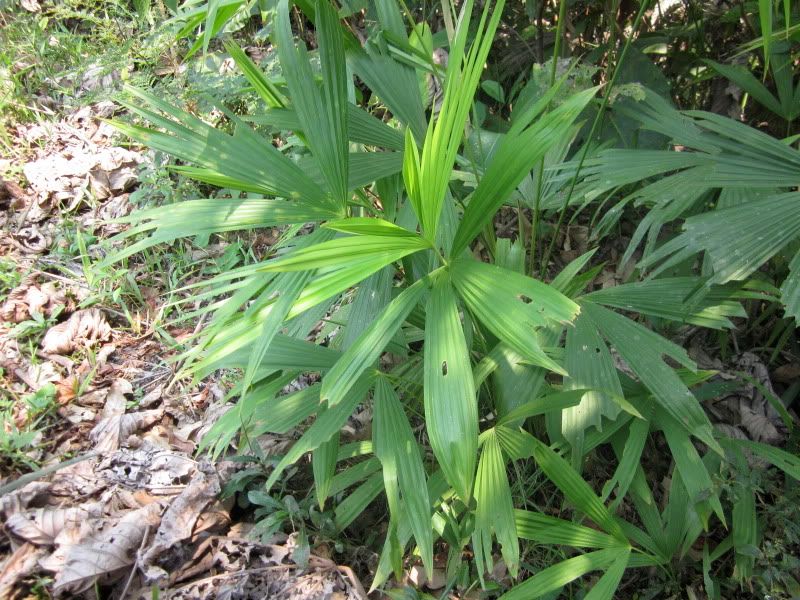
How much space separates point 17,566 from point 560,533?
1331 millimetres

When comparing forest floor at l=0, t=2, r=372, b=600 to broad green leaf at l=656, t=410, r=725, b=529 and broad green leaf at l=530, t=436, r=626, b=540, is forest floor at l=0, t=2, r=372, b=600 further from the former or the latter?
broad green leaf at l=656, t=410, r=725, b=529

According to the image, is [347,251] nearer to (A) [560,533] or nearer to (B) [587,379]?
(B) [587,379]

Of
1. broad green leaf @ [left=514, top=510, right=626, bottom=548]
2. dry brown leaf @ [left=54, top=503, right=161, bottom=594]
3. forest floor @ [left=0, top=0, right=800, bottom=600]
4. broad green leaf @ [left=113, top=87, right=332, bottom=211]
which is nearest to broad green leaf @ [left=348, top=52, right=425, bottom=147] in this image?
broad green leaf @ [left=113, top=87, right=332, bottom=211]

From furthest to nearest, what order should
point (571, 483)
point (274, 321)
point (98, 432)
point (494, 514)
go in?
point (98, 432)
point (571, 483)
point (494, 514)
point (274, 321)

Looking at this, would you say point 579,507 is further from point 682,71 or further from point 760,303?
point 682,71

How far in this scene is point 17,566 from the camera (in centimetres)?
156

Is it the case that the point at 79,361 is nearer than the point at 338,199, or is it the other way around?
the point at 338,199

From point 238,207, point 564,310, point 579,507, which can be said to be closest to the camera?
point 564,310

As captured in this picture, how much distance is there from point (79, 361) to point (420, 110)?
149cm

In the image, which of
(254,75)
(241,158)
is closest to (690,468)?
(241,158)

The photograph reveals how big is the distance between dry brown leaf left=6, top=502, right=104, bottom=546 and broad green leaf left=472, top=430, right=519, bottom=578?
1.05 m

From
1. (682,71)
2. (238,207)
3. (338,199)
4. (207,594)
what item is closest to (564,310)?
(338,199)

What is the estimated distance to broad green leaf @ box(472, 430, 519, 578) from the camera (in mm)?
1250

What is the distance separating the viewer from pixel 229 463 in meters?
1.78
